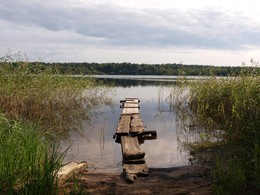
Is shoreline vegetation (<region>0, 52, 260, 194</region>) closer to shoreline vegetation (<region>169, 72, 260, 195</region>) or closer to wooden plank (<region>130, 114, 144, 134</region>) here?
shoreline vegetation (<region>169, 72, 260, 195</region>)

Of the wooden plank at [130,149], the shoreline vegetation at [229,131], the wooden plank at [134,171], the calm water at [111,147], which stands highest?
the shoreline vegetation at [229,131]

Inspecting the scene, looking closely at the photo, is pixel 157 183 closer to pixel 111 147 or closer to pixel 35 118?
pixel 111 147

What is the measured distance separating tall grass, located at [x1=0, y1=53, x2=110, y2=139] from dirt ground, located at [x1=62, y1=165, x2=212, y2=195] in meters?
4.05

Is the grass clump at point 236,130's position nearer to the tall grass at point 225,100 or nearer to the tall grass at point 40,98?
the tall grass at point 225,100

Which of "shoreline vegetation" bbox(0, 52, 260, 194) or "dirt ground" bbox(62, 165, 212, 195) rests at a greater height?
"shoreline vegetation" bbox(0, 52, 260, 194)

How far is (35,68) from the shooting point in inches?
520

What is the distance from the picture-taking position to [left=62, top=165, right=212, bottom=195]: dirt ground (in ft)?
16.2

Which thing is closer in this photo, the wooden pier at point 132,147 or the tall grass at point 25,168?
the tall grass at point 25,168

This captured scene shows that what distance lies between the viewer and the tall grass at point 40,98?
10750 mm

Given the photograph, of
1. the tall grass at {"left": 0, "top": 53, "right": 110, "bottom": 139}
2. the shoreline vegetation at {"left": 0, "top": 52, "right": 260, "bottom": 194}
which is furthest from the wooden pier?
the tall grass at {"left": 0, "top": 53, "right": 110, "bottom": 139}

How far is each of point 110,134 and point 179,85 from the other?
24.8ft

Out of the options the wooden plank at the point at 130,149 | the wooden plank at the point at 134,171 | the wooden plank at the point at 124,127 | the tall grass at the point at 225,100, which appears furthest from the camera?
the wooden plank at the point at 124,127

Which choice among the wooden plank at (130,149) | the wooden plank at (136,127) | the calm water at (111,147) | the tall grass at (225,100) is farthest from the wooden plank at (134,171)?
the wooden plank at (136,127)

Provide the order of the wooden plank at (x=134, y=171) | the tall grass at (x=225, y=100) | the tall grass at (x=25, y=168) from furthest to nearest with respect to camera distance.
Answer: the tall grass at (x=225, y=100) → the wooden plank at (x=134, y=171) → the tall grass at (x=25, y=168)
